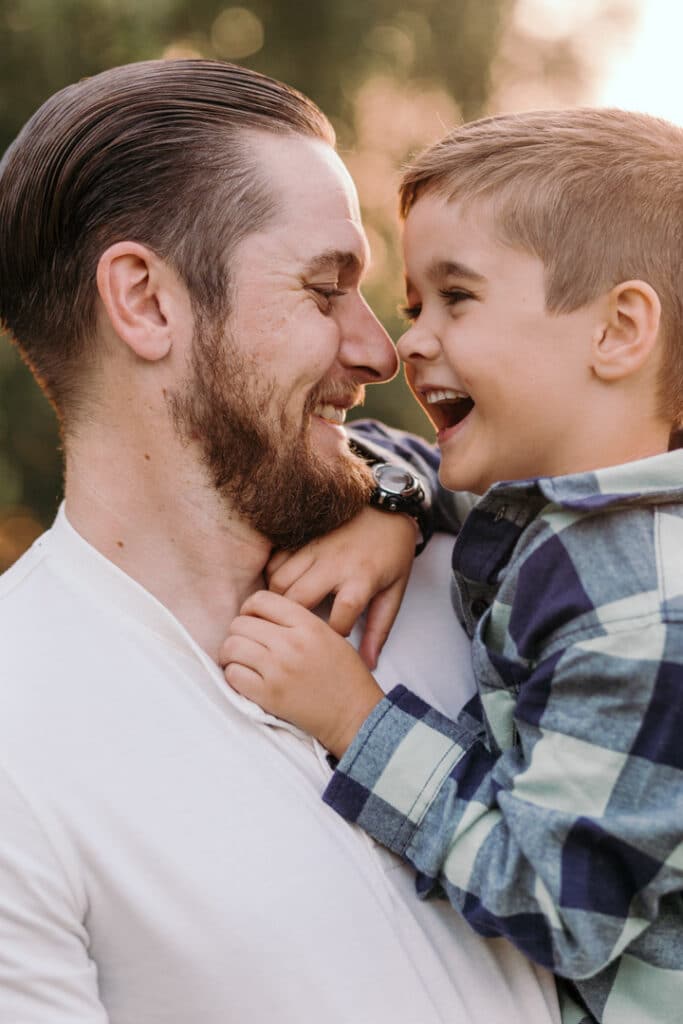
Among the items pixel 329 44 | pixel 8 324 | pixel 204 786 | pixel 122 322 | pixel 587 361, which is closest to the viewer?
pixel 204 786

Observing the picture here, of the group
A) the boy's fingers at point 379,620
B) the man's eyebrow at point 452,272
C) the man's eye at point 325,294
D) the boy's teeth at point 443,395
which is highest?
the man's eyebrow at point 452,272

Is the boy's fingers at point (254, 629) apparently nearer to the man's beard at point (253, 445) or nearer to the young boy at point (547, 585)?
the young boy at point (547, 585)

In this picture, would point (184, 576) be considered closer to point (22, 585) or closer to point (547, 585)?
point (22, 585)

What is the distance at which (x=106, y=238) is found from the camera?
196 centimetres

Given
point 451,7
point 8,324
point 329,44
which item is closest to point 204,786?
point 8,324

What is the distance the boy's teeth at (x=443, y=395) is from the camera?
1.92m

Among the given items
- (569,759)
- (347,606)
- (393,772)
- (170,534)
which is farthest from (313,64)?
(569,759)

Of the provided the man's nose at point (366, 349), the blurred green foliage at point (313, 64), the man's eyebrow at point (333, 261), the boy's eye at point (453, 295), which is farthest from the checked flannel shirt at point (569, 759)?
the blurred green foliage at point (313, 64)

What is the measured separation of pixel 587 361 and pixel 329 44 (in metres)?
4.03

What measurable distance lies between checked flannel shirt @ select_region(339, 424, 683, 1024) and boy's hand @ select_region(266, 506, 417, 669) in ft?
0.77

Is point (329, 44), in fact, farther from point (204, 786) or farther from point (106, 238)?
point (204, 786)

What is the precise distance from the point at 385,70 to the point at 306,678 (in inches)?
173

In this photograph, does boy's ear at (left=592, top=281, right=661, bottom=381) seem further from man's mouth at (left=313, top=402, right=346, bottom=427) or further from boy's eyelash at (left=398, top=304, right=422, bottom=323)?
man's mouth at (left=313, top=402, right=346, bottom=427)

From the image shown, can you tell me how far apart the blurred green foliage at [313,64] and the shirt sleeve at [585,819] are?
3.23 m
